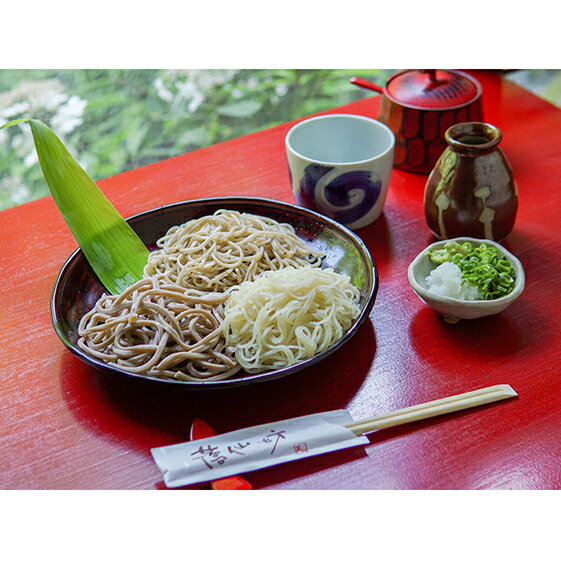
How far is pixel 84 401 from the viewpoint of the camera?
1254 millimetres

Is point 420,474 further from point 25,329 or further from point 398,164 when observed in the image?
point 398,164

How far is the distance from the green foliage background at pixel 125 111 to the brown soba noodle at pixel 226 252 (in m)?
1.66

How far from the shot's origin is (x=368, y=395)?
1233mm

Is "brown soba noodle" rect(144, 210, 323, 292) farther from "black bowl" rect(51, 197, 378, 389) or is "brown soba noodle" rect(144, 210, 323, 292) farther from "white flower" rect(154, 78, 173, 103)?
"white flower" rect(154, 78, 173, 103)

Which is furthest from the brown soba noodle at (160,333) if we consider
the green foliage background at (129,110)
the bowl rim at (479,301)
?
the green foliage background at (129,110)

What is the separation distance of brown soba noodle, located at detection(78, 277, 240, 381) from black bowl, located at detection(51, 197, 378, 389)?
34 millimetres

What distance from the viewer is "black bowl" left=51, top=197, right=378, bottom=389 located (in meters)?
1.18

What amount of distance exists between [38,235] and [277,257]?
68 centimetres

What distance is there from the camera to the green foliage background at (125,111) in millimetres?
3090

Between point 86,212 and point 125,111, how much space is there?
1.75 meters

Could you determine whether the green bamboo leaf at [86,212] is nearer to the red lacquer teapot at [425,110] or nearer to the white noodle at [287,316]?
the white noodle at [287,316]

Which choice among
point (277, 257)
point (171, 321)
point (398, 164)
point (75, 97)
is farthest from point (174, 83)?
point (171, 321)

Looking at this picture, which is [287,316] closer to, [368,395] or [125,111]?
[368,395]

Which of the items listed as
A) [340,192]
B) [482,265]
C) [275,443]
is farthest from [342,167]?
[275,443]
